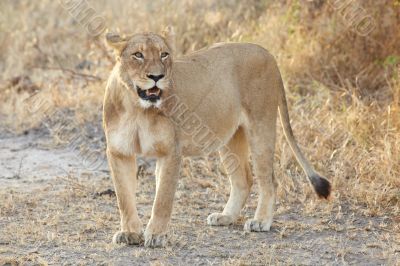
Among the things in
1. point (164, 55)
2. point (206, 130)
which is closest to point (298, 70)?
point (206, 130)

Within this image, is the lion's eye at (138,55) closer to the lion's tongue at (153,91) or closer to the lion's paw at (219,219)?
the lion's tongue at (153,91)

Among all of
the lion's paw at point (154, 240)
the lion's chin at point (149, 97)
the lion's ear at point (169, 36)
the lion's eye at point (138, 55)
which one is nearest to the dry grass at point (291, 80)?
the lion's paw at point (154, 240)

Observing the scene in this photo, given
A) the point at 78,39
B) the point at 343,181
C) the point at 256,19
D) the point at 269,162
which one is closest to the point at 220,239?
the point at 269,162

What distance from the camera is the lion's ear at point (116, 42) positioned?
15.5 feet

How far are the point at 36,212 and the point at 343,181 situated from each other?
2.15m

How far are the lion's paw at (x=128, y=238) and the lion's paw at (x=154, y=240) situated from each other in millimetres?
69

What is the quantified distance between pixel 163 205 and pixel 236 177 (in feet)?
3.09

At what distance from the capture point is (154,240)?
4.73 meters

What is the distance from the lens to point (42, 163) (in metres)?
6.80

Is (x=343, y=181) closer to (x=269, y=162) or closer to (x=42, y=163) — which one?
(x=269, y=162)

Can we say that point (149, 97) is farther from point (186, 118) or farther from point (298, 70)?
point (298, 70)

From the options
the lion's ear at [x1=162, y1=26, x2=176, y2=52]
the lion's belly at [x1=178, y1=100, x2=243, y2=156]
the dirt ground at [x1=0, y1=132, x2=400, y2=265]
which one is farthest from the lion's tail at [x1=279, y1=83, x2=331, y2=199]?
the lion's ear at [x1=162, y1=26, x2=176, y2=52]

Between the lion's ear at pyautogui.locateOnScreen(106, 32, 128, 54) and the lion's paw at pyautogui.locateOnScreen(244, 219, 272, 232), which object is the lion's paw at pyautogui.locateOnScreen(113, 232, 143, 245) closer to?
the lion's paw at pyautogui.locateOnScreen(244, 219, 272, 232)

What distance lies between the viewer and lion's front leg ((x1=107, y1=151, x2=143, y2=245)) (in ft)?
15.8
